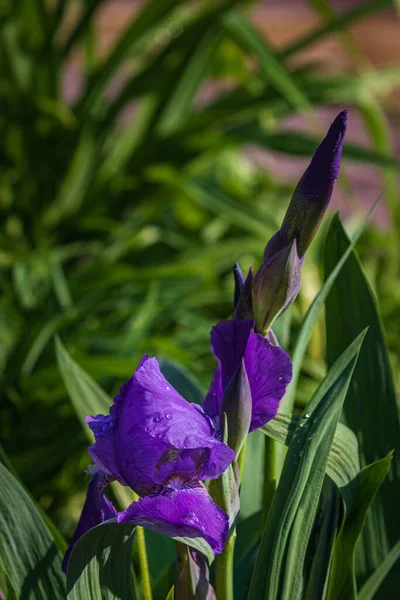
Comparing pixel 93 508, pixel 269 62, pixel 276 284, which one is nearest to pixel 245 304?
pixel 276 284

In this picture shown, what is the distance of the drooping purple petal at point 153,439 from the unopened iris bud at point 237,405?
17mm

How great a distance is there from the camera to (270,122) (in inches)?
70.8

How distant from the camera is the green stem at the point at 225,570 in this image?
0.39 m

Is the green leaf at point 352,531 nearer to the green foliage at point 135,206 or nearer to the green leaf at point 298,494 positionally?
the green leaf at point 298,494

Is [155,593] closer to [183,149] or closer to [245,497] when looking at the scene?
[245,497]

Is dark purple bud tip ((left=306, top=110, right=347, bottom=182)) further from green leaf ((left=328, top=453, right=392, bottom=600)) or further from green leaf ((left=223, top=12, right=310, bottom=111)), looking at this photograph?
green leaf ((left=223, top=12, right=310, bottom=111))

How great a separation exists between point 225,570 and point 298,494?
6cm

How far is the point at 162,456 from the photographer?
363 millimetres

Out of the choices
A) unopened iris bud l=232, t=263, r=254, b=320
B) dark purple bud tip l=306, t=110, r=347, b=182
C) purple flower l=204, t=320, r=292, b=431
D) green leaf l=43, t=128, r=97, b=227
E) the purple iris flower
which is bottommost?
the purple iris flower

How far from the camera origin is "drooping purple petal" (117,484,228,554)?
1.12 ft

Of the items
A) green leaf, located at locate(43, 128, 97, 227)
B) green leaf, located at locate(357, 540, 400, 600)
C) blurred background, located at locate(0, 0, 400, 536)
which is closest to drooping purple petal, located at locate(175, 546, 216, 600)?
green leaf, located at locate(357, 540, 400, 600)

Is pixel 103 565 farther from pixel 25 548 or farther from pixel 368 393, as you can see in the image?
pixel 368 393

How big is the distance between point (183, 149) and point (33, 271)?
1.32 ft

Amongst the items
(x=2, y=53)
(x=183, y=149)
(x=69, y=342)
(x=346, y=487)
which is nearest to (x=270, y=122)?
(x=183, y=149)
